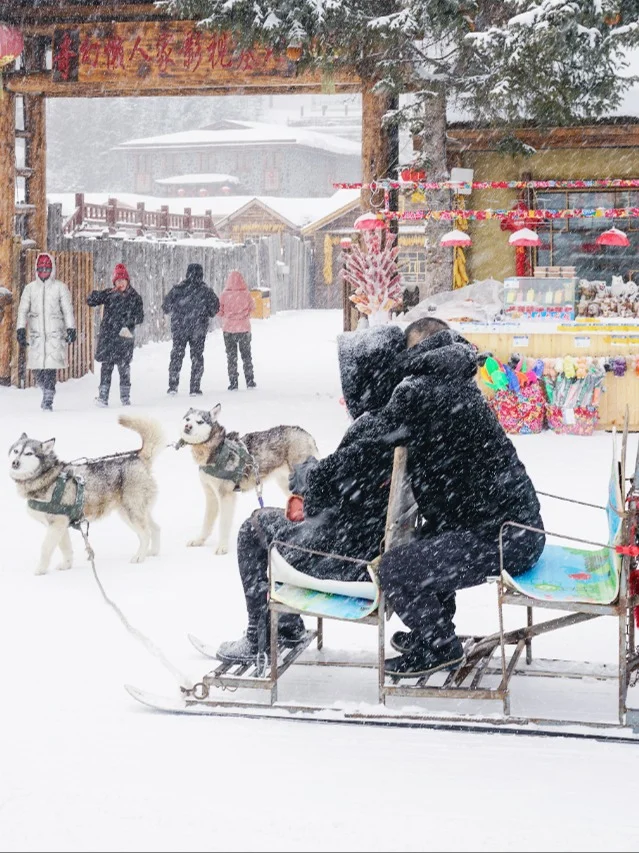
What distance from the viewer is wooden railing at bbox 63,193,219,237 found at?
1057 inches

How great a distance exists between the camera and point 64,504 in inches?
251

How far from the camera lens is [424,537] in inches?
174

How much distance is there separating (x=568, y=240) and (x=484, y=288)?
3285mm

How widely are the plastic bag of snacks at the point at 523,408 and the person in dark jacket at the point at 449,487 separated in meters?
7.17

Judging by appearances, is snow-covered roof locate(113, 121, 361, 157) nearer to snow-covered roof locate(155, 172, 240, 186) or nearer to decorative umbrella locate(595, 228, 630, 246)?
snow-covered roof locate(155, 172, 240, 186)

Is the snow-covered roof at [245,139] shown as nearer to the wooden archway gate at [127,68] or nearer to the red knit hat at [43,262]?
the wooden archway gate at [127,68]

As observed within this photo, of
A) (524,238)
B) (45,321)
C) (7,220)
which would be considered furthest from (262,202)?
(45,321)

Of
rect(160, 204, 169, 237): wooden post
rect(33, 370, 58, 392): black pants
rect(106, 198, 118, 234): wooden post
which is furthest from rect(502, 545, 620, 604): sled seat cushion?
rect(160, 204, 169, 237): wooden post

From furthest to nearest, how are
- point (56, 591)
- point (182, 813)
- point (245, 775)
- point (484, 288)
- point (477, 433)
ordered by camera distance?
point (484, 288) < point (56, 591) < point (477, 433) < point (245, 775) < point (182, 813)

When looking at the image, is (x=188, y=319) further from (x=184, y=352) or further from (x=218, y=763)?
(x=218, y=763)

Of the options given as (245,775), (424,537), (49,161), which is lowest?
(245,775)

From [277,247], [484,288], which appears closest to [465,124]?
[484,288]

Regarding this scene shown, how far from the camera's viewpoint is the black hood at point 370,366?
14.2 feet

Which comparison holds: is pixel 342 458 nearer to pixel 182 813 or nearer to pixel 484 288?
pixel 182 813
